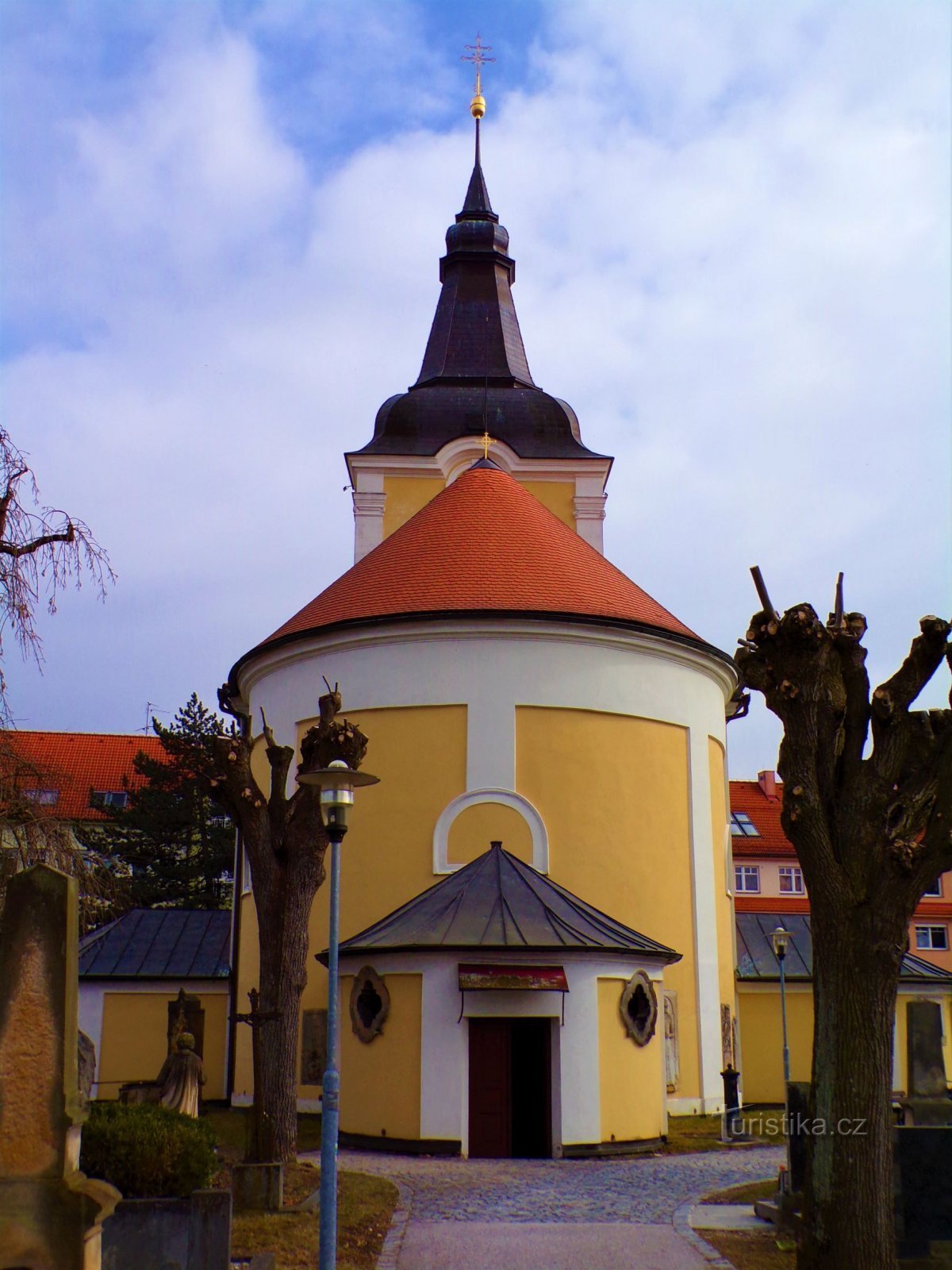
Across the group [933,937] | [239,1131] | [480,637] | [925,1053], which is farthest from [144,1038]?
[933,937]

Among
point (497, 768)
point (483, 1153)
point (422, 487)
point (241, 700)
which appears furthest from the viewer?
point (422, 487)

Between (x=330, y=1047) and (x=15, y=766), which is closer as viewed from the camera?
(x=330, y=1047)

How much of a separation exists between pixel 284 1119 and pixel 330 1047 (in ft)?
15.1

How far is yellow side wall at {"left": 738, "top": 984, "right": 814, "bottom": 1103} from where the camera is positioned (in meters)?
23.8

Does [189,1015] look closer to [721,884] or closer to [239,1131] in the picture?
[239,1131]

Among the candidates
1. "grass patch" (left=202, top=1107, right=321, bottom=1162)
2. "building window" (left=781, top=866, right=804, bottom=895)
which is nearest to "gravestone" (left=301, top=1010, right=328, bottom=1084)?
"grass patch" (left=202, top=1107, right=321, bottom=1162)

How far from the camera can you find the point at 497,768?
20391mm

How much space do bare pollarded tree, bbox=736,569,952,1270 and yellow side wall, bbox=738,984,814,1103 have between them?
49.1 ft

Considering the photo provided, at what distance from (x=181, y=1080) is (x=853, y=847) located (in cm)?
725

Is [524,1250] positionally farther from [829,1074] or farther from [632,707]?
[632,707]

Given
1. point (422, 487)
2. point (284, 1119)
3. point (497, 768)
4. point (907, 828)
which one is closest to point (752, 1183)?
point (284, 1119)

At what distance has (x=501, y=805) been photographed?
20.2 metres

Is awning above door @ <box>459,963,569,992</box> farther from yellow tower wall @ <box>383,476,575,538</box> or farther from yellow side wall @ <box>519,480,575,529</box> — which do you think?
yellow side wall @ <box>519,480,575,529</box>

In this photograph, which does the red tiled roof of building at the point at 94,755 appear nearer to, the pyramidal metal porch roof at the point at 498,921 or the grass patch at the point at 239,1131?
the grass patch at the point at 239,1131
